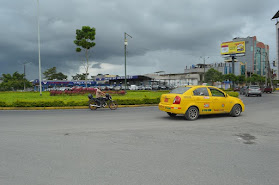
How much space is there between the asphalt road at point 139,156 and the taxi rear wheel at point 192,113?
212 cm

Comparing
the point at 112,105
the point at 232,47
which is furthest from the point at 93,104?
the point at 232,47

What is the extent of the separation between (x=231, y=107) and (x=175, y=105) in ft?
10.0

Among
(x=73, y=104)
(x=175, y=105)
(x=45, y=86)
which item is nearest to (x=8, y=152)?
(x=175, y=105)

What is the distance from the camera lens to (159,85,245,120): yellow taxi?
9.71 metres

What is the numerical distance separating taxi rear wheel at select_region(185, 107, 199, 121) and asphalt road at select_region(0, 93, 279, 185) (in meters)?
2.12

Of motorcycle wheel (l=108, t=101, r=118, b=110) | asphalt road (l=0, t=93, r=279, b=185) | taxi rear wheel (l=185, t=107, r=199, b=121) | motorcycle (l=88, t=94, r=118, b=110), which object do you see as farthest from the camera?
motorcycle wheel (l=108, t=101, r=118, b=110)

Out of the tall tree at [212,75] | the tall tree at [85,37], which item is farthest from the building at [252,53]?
the tall tree at [85,37]

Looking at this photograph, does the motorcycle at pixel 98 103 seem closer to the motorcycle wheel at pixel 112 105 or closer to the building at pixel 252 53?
the motorcycle wheel at pixel 112 105

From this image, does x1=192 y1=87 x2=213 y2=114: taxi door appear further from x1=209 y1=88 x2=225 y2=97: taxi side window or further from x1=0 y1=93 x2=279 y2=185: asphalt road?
x1=0 y1=93 x2=279 y2=185: asphalt road

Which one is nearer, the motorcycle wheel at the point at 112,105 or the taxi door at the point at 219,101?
the taxi door at the point at 219,101

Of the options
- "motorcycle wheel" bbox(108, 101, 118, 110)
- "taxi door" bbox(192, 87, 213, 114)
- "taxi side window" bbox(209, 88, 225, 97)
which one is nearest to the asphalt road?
"taxi door" bbox(192, 87, 213, 114)

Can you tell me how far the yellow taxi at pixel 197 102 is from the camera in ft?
31.9

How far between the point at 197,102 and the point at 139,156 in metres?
5.74

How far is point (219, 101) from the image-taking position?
34.4 ft
